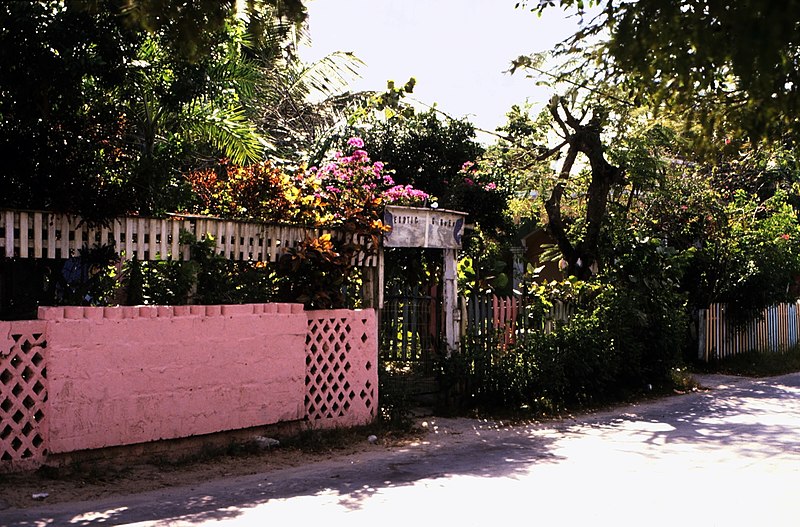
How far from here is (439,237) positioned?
1234 centimetres

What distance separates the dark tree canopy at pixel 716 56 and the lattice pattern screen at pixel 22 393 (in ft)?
17.3

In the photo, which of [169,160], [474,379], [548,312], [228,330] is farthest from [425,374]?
[169,160]

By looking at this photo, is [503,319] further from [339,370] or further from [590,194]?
[590,194]

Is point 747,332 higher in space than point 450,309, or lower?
lower

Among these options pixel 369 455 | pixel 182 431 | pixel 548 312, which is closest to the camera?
pixel 182 431

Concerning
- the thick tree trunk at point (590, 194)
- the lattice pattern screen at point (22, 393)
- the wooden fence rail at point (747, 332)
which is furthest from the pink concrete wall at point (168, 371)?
the wooden fence rail at point (747, 332)

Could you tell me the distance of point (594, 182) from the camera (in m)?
16.6

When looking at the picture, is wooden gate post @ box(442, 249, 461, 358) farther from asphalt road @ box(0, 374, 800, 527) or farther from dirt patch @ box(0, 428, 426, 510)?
dirt patch @ box(0, 428, 426, 510)

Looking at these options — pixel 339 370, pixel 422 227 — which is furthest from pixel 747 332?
pixel 339 370

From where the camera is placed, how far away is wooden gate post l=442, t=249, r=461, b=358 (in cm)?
1257

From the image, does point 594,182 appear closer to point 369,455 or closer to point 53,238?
point 369,455

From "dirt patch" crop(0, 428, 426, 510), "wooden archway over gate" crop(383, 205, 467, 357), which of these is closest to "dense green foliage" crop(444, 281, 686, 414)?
"wooden archway over gate" crop(383, 205, 467, 357)

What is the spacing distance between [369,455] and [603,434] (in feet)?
10.7

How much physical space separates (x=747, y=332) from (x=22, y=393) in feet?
55.4
